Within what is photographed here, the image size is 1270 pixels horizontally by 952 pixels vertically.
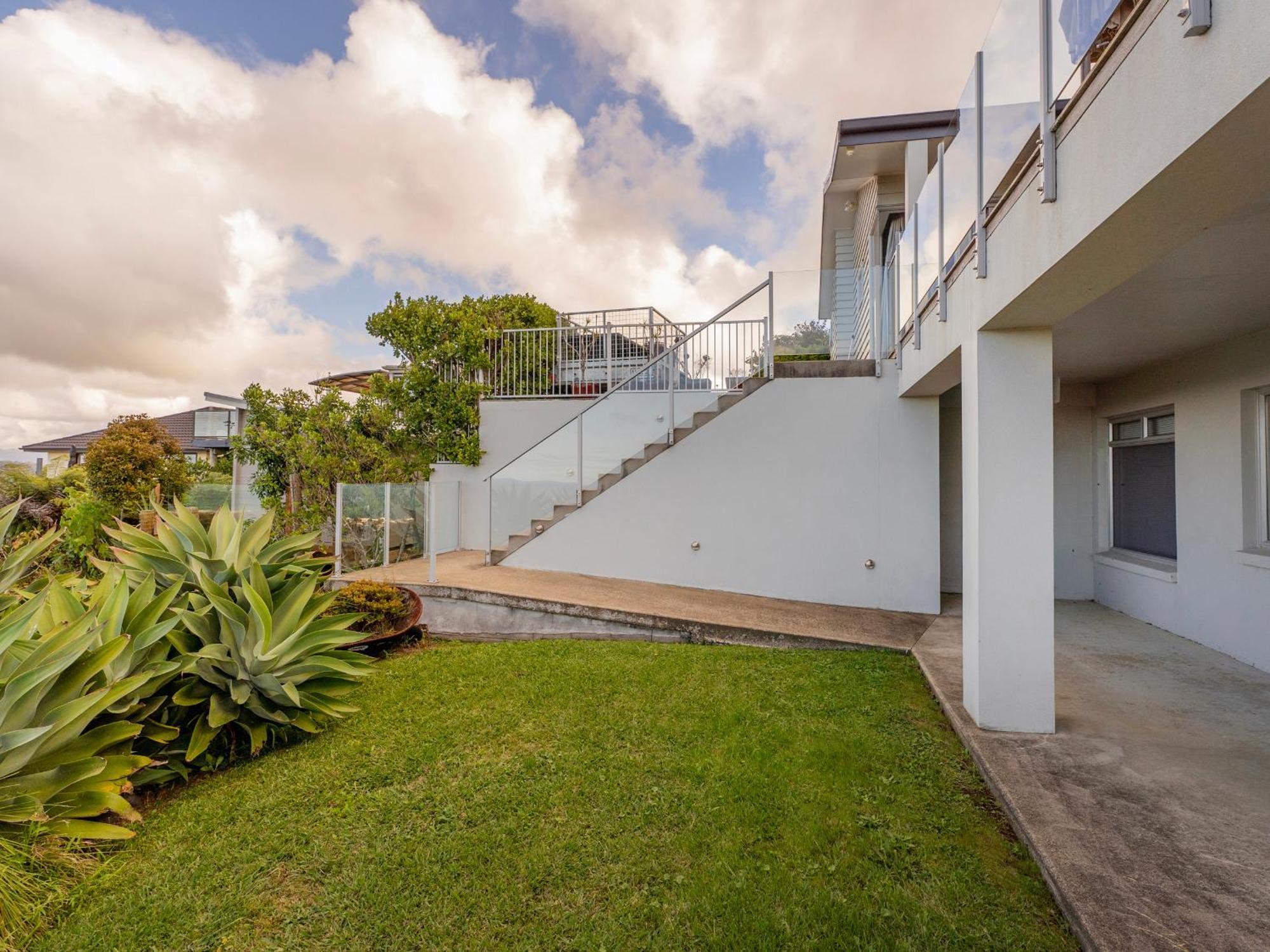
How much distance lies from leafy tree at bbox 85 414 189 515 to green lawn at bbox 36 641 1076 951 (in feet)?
31.8

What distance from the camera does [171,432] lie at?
85.2ft

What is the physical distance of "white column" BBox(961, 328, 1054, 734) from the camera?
3.15 meters

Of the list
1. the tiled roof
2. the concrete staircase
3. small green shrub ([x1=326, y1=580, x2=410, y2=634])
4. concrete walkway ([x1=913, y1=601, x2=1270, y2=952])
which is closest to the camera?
concrete walkway ([x1=913, y1=601, x2=1270, y2=952])

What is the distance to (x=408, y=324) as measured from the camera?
9852 millimetres

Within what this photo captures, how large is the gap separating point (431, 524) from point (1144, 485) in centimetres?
847

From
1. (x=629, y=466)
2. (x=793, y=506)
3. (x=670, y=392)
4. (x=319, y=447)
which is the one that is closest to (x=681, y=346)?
(x=670, y=392)

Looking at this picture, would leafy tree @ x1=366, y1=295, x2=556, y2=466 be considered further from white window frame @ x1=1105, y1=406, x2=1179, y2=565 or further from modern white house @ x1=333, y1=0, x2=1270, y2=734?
white window frame @ x1=1105, y1=406, x2=1179, y2=565

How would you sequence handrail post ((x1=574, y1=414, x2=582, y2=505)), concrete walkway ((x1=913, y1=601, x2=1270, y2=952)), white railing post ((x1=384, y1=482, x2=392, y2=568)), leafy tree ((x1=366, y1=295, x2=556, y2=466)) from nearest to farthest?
concrete walkway ((x1=913, y1=601, x2=1270, y2=952)) < white railing post ((x1=384, y1=482, x2=392, y2=568)) < handrail post ((x1=574, y1=414, x2=582, y2=505)) < leafy tree ((x1=366, y1=295, x2=556, y2=466))

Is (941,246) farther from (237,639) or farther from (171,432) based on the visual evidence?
(171,432)

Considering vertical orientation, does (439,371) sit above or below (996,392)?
above

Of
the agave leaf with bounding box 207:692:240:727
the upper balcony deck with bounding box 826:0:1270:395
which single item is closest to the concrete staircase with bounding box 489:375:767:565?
the upper balcony deck with bounding box 826:0:1270:395

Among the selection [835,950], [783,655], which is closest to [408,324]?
[783,655]

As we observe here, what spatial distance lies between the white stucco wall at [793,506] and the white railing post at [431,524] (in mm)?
1738

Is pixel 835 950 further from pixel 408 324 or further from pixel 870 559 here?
pixel 408 324
